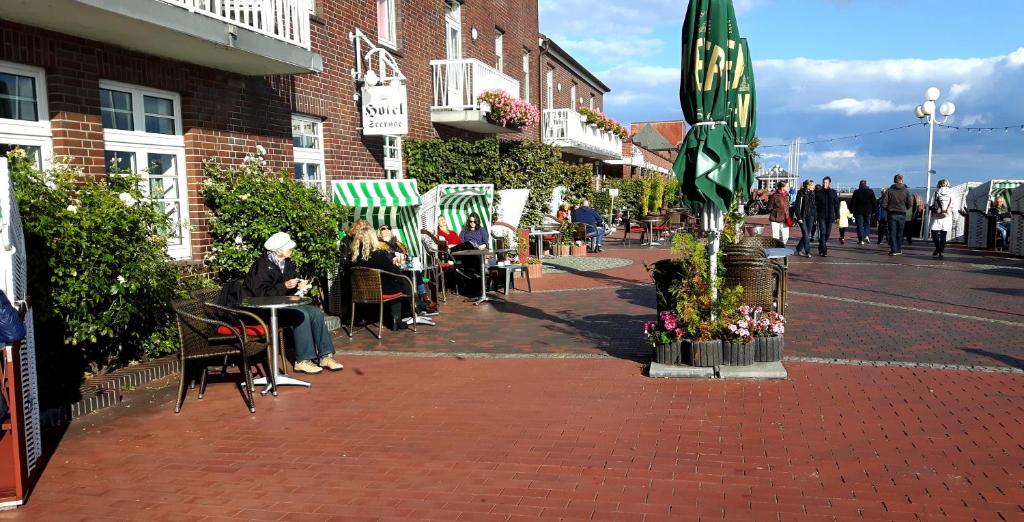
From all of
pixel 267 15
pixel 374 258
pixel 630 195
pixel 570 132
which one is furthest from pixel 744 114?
pixel 630 195

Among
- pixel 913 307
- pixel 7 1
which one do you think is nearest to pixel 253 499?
pixel 7 1

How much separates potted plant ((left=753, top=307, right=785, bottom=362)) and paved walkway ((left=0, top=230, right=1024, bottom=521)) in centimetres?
29

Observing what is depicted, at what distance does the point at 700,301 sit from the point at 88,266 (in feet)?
16.5

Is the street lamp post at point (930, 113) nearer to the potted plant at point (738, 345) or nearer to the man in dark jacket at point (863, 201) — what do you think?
the man in dark jacket at point (863, 201)

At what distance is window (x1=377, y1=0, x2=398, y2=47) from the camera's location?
14.5 metres

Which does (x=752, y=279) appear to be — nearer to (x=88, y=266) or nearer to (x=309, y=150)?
(x=88, y=266)

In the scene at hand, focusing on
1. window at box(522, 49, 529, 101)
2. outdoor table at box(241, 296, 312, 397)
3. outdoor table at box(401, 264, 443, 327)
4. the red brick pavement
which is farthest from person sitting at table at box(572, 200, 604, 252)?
outdoor table at box(241, 296, 312, 397)

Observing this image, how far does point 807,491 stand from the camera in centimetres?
419

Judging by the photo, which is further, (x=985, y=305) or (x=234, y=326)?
(x=985, y=305)

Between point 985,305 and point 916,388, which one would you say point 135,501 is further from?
point 985,305

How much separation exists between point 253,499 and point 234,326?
2.49 m

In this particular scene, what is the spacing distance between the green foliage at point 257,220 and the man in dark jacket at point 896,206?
13.8 metres

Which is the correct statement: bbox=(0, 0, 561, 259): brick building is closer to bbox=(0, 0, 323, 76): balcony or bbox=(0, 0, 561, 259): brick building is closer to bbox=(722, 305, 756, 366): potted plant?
bbox=(0, 0, 323, 76): balcony

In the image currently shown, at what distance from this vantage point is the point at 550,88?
28.2 meters
